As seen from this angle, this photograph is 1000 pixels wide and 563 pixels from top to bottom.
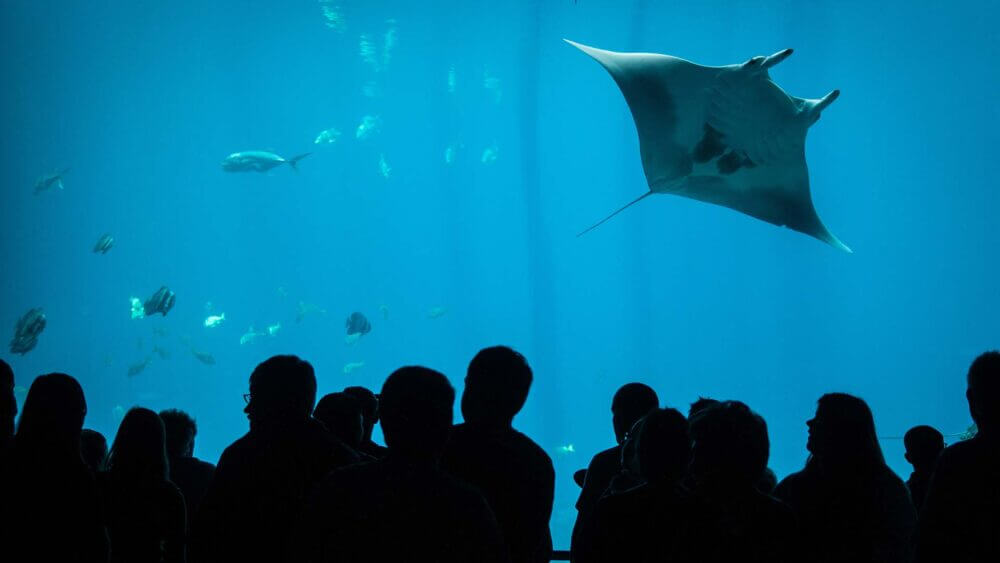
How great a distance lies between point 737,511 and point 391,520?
2.22 feet

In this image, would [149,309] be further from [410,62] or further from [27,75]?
[410,62]

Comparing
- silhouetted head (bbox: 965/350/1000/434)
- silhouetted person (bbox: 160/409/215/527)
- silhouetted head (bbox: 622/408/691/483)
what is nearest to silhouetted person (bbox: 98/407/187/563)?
silhouetted person (bbox: 160/409/215/527)

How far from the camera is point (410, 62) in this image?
123 feet

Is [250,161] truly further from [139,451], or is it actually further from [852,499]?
[852,499]

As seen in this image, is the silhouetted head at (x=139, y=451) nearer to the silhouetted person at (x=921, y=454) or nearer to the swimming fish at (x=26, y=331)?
the silhouetted person at (x=921, y=454)

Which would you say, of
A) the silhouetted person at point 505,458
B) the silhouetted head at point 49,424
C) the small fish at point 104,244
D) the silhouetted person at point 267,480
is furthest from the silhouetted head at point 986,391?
the small fish at point 104,244

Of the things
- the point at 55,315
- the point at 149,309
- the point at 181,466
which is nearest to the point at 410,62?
the point at 55,315

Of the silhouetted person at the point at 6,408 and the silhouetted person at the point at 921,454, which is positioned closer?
the silhouetted person at the point at 6,408

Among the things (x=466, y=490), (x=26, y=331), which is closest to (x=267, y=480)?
(x=466, y=490)

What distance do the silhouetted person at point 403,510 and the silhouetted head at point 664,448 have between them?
1.18 ft

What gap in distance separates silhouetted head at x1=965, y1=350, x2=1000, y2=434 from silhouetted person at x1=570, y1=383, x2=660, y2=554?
84 cm

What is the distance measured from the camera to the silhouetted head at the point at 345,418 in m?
2.16

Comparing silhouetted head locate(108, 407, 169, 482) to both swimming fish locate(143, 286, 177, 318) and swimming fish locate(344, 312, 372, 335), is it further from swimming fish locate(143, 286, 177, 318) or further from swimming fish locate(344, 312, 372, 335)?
swimming fish locate(344, 312, 372, 335)

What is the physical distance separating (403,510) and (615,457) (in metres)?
1.13
